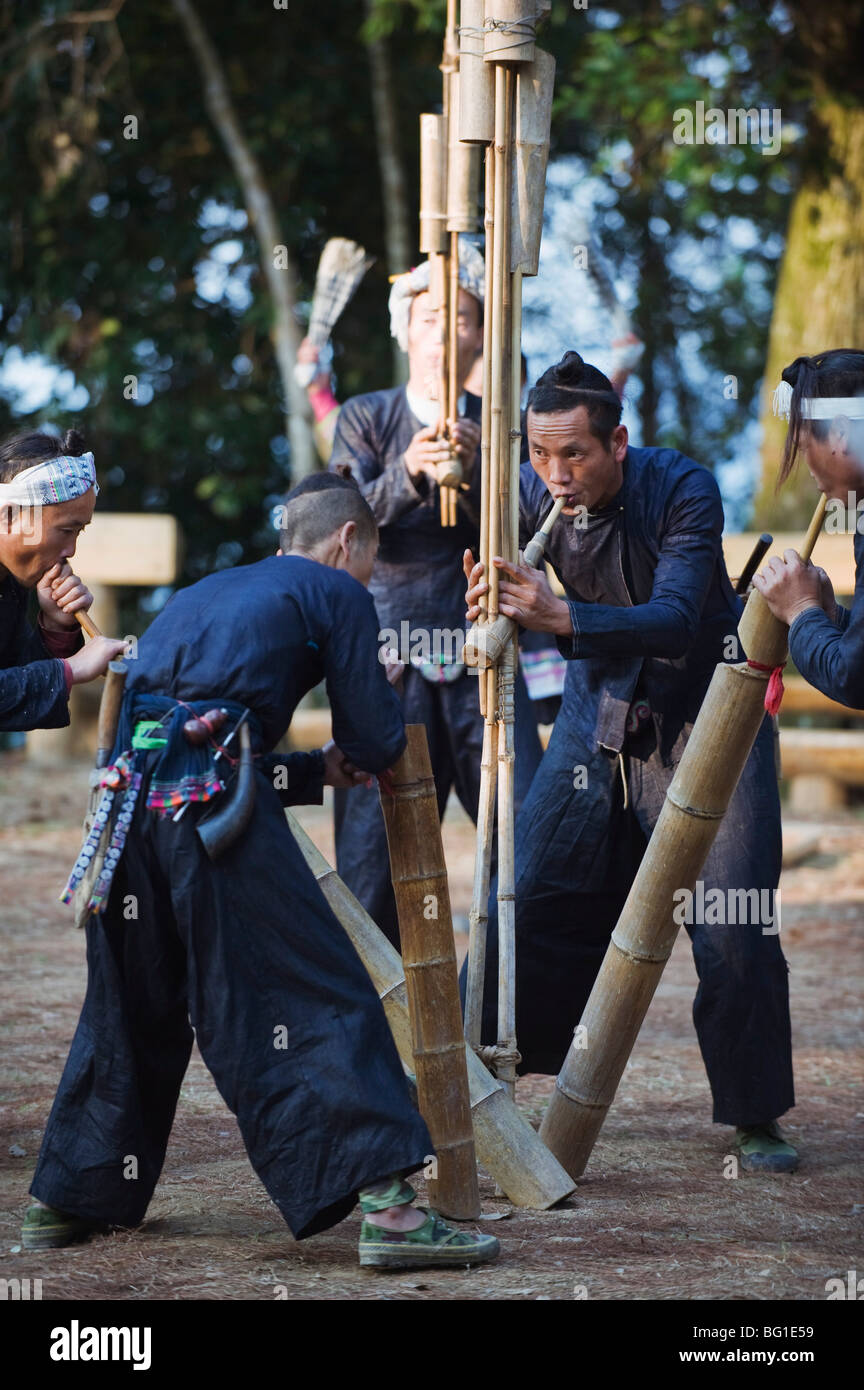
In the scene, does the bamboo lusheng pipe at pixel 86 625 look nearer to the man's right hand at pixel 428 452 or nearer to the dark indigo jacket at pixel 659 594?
the dark indigo jacket at pixel 659 594

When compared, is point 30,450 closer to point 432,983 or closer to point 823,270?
point 432,983

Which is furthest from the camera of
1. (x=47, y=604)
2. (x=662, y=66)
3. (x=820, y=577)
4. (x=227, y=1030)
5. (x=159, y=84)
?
(x=159, y=84)

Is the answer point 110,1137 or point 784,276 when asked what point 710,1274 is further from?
point 784,276

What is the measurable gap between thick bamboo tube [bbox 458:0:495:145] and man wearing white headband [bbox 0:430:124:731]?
1123 mm

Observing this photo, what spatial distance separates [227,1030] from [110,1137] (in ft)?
1.19

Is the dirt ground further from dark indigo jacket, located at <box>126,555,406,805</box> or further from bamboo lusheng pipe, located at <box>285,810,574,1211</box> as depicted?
dark indigo jacket, located at <box>126,555,406,805</box>

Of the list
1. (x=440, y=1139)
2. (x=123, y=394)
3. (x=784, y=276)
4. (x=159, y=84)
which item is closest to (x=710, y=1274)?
(x=440, y=1139)

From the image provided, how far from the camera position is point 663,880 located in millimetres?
3592

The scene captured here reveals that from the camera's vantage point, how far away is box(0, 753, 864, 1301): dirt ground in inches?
118

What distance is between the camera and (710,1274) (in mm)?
3049

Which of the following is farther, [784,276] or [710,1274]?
[784,276]

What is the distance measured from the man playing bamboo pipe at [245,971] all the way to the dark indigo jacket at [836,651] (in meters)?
0.83

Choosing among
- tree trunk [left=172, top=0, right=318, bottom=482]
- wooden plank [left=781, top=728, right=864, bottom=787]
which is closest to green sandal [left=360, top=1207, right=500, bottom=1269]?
wooden plank [left=781, top=728, right=864, bottom=787]

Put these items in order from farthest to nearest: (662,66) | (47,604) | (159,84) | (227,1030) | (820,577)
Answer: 1. (159,84)
2. (662,66)
3. (47,604)
4. (820,577)
5. (227,1030)
